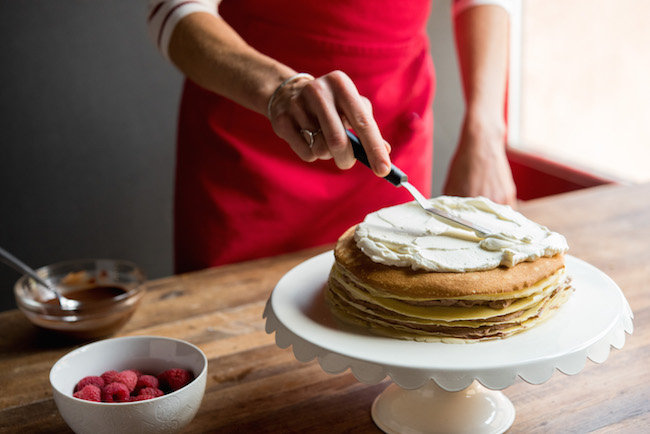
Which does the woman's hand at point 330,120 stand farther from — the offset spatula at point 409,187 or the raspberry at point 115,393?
the raspberry at point 115,393

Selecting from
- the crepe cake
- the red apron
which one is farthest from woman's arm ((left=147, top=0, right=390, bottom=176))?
the red apron

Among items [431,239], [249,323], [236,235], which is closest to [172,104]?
[236,235]

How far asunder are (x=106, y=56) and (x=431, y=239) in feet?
6.94

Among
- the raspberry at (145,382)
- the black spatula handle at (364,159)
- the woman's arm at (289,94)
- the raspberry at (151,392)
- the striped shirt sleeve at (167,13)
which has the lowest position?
the raspberry at (145,382)

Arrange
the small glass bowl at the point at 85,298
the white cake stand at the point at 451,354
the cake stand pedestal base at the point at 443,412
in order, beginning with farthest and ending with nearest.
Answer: the small glass bowl at the point at 85,298, the cake stand pedestal base at the point at 443,412, the white cake stand at the point at 451,354

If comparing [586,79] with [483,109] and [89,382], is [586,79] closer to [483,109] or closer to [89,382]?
[483,109]

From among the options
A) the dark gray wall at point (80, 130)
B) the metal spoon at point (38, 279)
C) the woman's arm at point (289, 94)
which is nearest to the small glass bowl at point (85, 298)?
the metal spoon at point (38, 279)

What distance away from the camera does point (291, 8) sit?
4.78 ft

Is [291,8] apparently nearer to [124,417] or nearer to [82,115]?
[124,417]

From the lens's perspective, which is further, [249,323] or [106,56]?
[106,56]

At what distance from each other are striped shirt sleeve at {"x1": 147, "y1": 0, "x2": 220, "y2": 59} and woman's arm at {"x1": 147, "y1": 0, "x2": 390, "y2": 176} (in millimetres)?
44

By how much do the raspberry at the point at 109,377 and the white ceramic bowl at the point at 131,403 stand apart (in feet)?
0.13

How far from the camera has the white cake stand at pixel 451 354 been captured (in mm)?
707

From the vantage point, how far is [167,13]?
135cm
